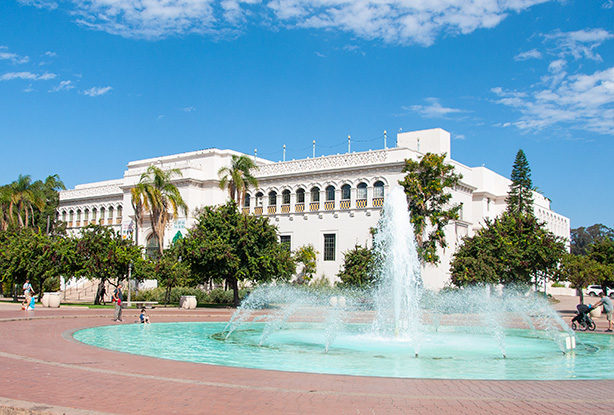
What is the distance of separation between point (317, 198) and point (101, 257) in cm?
2084

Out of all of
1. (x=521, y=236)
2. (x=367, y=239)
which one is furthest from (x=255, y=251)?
(x=521, y=236)

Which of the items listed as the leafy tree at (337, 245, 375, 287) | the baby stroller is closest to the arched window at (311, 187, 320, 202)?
the leafy tree at (337, 245, 375, 287)

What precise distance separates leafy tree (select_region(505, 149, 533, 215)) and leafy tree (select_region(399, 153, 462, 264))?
19.1m

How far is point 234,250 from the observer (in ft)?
118

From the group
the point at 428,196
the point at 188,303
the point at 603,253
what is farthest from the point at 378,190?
the point at 188,303

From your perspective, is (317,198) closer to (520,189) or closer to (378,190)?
(378,190)

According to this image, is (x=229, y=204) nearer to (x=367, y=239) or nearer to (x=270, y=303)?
(x=270, y=303)

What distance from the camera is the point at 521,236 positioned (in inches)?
1582

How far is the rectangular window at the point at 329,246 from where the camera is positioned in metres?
48.4

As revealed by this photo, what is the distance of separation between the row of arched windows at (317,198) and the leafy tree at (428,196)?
4.45m

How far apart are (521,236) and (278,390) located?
35.1 m

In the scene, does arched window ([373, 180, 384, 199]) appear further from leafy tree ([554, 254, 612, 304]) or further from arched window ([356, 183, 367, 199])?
leafy tree ([554, 254, 612, 304])

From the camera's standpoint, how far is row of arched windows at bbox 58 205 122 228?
216ft

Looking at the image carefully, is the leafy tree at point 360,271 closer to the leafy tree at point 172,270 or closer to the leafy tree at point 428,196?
the leafy tree at point 428,196
